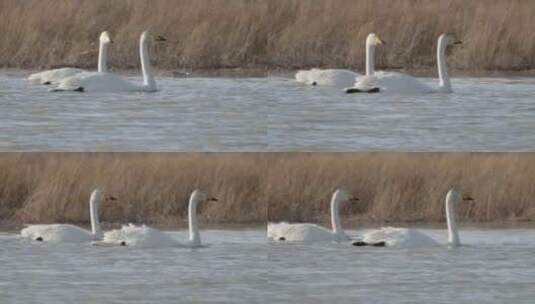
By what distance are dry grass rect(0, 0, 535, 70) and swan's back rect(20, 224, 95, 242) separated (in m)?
1.90

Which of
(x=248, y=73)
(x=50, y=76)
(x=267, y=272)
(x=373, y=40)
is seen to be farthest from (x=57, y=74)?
(x=267, y=272)

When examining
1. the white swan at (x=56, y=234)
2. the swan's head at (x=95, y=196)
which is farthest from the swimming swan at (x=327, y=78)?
the white swan at (x=56, y=234)

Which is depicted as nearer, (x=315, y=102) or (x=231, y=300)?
(x=231, y=300)

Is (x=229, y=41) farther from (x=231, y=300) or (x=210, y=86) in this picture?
(x=231, y=300)

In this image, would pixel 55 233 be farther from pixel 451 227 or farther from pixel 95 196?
pixel 451 227

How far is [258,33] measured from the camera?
719 inches

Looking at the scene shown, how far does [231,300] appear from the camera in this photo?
476 inches

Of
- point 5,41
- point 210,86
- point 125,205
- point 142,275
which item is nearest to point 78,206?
point 125,205

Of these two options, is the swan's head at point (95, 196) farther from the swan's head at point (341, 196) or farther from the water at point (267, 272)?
the swan's head at point (341, 196)

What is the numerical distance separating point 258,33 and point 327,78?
263 centimetres

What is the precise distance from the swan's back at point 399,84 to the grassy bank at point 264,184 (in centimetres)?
85

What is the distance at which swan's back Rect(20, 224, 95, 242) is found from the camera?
1584cm

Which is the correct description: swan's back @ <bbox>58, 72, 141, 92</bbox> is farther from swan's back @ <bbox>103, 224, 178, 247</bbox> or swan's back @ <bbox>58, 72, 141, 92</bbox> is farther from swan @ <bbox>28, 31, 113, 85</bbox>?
swan's back @ <bbox>103, 224, 178, 247</bbox>

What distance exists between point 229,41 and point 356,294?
5939mm
